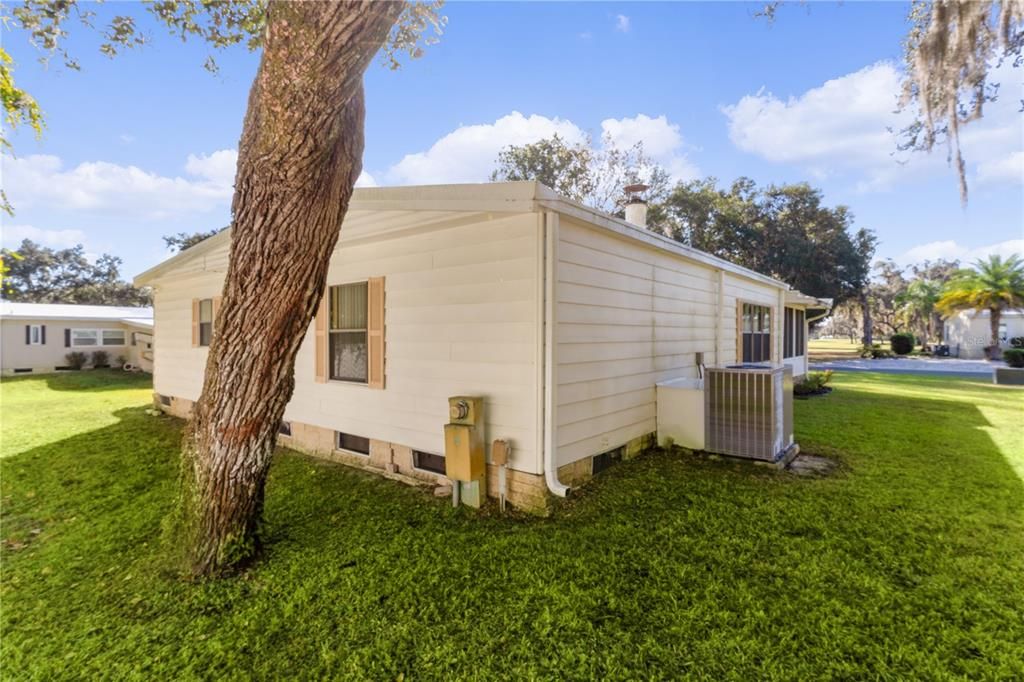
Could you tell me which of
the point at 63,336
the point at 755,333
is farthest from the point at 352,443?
the point at 63,336

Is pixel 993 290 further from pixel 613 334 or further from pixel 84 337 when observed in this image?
pixel 84 337

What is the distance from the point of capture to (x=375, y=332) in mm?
4910

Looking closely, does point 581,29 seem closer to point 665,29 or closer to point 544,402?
point 665,29

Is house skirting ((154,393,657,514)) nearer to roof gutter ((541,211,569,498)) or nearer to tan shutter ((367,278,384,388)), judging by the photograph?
roof gutter ((541,211,569,498))

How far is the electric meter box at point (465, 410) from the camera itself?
12.7ft

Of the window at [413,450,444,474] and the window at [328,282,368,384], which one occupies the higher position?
the window at [328,282,368,384]

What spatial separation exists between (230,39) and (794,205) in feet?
84.7

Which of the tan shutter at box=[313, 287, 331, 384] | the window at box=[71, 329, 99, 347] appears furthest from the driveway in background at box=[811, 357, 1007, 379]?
the window at box=[71, 329, 99, 347]

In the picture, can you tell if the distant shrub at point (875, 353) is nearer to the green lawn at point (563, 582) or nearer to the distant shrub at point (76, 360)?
the green lawn at point (563, 582)

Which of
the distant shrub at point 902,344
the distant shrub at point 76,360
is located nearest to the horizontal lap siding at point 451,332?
the distant shrub at point 76,360

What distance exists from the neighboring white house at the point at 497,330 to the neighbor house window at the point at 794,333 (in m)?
6.48

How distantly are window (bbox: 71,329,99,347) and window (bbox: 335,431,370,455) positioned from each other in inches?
792

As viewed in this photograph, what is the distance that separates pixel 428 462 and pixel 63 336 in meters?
21.7

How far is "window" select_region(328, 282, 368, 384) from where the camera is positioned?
5.20 meters
